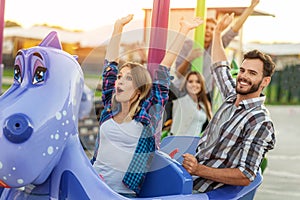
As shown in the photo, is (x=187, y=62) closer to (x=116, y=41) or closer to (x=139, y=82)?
(x=116, y=41)

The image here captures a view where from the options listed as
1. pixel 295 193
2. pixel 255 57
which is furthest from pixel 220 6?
pixel 255 57

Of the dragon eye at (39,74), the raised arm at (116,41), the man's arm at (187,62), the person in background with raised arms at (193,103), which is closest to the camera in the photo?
the dragon eye at (39,74)

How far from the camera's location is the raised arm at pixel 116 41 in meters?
2.61

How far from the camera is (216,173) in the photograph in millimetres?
2453

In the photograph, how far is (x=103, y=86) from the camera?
101 inches

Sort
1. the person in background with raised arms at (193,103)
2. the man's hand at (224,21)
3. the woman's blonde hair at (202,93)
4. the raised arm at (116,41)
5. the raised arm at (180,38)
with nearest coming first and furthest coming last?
1. the raised arm at (180,38)
2. the raised arm at (116,41)
3. the man's hand at (224,21)
4. the person in background with raised arms at (193,103)
5. the woman's blonde hair at (202,93)

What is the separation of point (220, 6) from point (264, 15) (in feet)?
1.86

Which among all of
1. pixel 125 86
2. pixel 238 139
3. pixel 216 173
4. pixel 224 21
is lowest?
pixel 216 173

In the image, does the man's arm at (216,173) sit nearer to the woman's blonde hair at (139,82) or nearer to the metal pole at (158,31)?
the woman's blonde hair at (139,82)

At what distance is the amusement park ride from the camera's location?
1.94m

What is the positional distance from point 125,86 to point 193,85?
196 cm

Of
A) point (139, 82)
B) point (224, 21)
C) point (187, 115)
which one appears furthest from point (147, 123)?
point (187, 115)

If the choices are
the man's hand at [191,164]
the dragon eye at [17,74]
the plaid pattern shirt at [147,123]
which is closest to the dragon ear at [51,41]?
the dragon eye at [17,74]

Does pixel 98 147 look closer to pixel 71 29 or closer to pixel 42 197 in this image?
pixel 42 197
